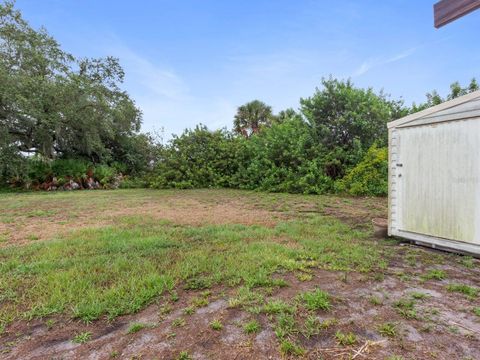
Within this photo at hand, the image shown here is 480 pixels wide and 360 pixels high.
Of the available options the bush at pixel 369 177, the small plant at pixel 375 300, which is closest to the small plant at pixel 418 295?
the small plant at pixel 375 300

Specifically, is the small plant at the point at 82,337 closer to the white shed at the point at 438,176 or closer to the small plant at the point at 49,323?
the small plant at the point at 49,323

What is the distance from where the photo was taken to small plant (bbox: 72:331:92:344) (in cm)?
142

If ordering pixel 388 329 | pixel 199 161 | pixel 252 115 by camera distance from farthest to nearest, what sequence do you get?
pixel 252 115 < pixel 199 161 < pixel 388 329

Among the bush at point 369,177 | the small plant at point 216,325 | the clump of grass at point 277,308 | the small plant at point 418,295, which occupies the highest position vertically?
the bush at point 369,177

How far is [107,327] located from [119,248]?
54.6 inches

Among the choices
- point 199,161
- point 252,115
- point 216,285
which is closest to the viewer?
point 216,285

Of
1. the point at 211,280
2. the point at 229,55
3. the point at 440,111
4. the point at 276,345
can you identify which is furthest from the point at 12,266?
the point at 229,55

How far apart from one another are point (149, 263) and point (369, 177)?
732 cm

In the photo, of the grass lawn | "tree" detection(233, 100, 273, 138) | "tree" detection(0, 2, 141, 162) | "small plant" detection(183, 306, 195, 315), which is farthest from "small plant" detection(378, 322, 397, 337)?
"tree" detection(233, 100, 273, 138)

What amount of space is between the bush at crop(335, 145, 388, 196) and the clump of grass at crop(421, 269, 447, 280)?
19.1ft

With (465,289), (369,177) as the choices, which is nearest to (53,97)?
(369,177)

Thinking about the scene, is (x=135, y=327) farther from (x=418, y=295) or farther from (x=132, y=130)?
(x=132, y=130)

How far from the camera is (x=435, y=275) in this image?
220cm

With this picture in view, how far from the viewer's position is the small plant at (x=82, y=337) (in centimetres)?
142
